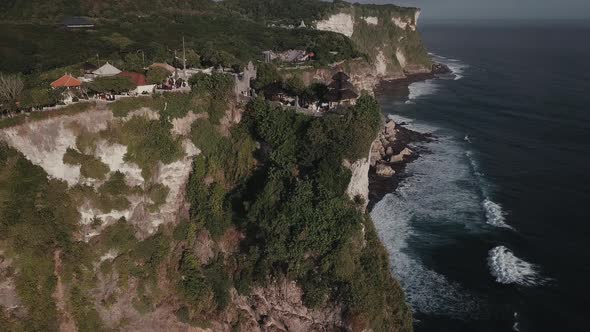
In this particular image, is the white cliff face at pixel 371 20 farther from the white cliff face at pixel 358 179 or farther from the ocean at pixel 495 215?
the white cliff face at pixel 358 179

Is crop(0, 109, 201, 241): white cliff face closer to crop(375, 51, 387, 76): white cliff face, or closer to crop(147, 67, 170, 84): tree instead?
crop(147, 67, 170, 84): tree

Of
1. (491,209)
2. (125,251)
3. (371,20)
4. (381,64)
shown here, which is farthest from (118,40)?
(371,20)

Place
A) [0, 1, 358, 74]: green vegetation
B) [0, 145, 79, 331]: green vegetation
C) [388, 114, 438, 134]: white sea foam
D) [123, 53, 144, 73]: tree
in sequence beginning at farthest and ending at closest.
A: [388, 114, 438, 134]: white sea foam → [0, 1, 358, 74]: green vegetation → [123, 53, 144, 73]: tree → [0, 145, 79, 331]: green vegetation

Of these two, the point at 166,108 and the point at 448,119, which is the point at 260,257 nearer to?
the point at 166,108

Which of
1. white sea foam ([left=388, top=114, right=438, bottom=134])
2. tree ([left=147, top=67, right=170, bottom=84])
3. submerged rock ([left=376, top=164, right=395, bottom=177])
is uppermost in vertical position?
tree ([left=147, top=67, right=170, bottom=84])

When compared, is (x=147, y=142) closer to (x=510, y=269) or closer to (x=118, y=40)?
(x=510, y=269)

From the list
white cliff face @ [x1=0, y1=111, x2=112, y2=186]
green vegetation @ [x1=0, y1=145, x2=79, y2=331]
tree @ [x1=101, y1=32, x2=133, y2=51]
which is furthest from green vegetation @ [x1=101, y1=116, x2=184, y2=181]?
tree @ [x1=101, y1=32, x2=133, y2=51]
